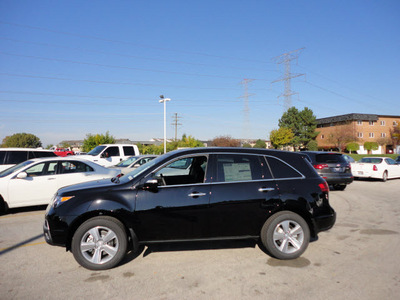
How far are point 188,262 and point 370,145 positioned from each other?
202 feet

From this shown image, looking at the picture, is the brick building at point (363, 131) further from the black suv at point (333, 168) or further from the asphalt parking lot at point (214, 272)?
the asphalt parking lot at point (214, 272)

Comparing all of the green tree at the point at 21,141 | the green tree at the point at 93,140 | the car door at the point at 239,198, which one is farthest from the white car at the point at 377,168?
the green tree at the point at 21,141

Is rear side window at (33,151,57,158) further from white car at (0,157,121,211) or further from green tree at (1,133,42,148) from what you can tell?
green tree at (1,133,42,148)

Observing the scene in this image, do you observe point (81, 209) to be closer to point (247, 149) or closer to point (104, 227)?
point (104, 227)

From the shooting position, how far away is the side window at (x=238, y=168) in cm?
416

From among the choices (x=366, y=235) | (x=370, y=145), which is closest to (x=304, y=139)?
(x=370, y=145)

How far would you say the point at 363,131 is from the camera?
5906 cm

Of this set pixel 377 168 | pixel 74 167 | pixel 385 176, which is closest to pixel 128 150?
pixel 74 167

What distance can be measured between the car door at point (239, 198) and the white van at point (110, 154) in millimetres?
12515

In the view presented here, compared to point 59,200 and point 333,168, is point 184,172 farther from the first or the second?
point 333,168

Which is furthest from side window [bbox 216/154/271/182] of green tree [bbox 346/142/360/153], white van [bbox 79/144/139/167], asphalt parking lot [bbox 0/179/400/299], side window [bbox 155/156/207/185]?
green tree [bbox 346/142/360/153]

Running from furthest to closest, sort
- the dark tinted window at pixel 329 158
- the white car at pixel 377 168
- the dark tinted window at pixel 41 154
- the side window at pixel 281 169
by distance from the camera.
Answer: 1. the white car at pixel 377 168
2. the dark tinted window at pixel 329 158
3. the dark tinted window at pixel 41 154
4. the side window at pixel 281 169

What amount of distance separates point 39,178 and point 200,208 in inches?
225

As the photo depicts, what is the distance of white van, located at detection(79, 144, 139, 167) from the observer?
15.3 metres
